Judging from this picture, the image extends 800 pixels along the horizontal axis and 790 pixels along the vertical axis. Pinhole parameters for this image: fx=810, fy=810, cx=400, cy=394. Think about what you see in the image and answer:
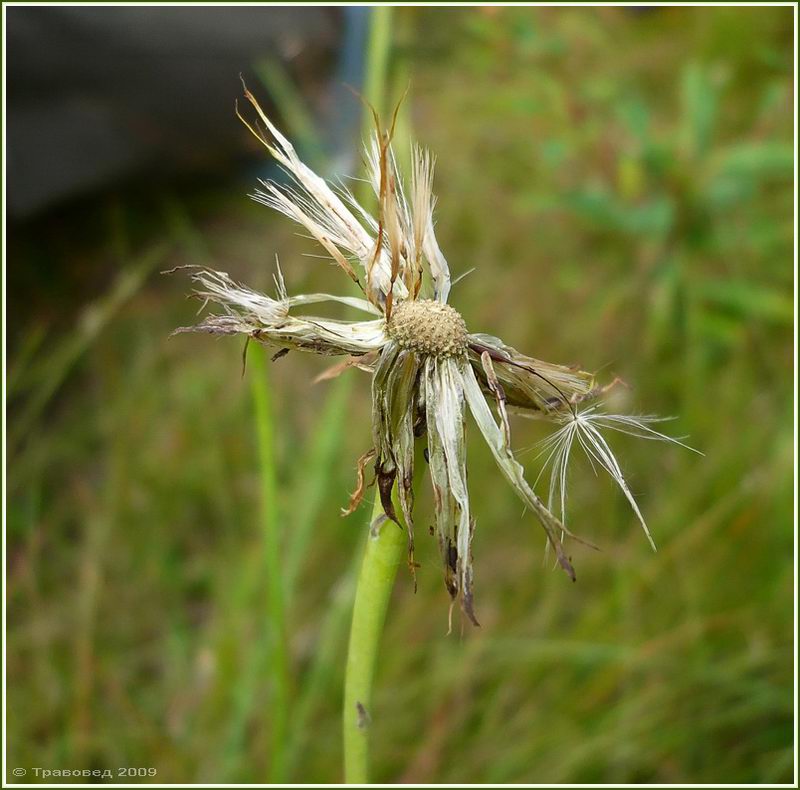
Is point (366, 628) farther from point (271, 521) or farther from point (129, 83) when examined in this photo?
point (129, 83)

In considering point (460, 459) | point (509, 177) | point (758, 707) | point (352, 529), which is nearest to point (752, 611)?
point (758, 707)

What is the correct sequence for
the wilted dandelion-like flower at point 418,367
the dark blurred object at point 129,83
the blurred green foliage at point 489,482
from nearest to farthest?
the wilted dandelion-like flower at point 418,367
the blurred green foliage at point 489,482
the dark blurred object at point 129,83

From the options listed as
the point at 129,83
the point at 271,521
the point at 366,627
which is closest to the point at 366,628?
the point at 366,627

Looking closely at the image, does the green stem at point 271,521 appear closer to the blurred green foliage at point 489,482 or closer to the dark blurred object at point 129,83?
the blurred green foliage at point 489,482

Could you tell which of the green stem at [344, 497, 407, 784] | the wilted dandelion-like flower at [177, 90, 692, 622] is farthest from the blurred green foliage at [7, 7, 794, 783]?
the wilted dandelion-like flower at [177, 90, 692, 622]

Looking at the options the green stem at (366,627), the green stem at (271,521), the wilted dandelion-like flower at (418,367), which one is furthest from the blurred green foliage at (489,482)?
the wilted dandelion-like flower at (418,367)
